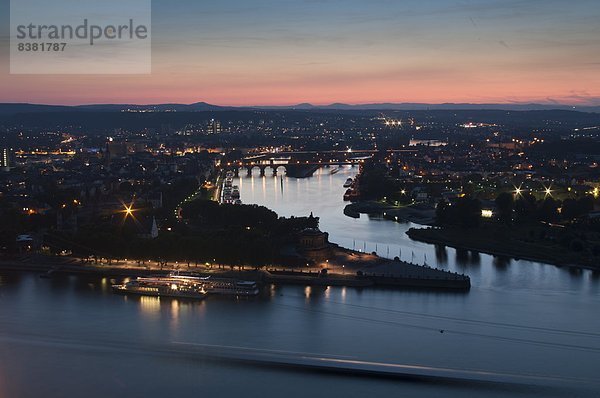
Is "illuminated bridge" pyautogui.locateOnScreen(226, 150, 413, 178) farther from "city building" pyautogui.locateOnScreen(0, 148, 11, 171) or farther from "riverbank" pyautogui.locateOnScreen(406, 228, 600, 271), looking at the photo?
"riverbank" pyautogui.locateOnScreen(406, 228, 600, 271)

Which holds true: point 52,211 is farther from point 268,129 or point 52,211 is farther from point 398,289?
point 268,129

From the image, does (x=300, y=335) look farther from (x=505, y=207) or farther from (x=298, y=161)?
(x=298, y=161)

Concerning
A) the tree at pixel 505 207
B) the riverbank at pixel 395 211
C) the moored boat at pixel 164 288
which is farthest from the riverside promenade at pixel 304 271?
the riverbank at pixel 395 211

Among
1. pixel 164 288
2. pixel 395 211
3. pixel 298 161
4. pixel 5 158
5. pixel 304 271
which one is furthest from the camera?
pixel 298 161

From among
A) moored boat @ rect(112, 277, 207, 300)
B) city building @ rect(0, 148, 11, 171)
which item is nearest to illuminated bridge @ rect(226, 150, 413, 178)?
city building @ rect(0, 148, 11, 171)

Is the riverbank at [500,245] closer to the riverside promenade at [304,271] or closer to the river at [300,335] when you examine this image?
the river at [300,335]

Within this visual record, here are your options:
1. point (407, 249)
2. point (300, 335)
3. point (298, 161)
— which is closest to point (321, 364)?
point (300, 335)

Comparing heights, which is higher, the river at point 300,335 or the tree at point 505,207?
the tree at point 505,207
